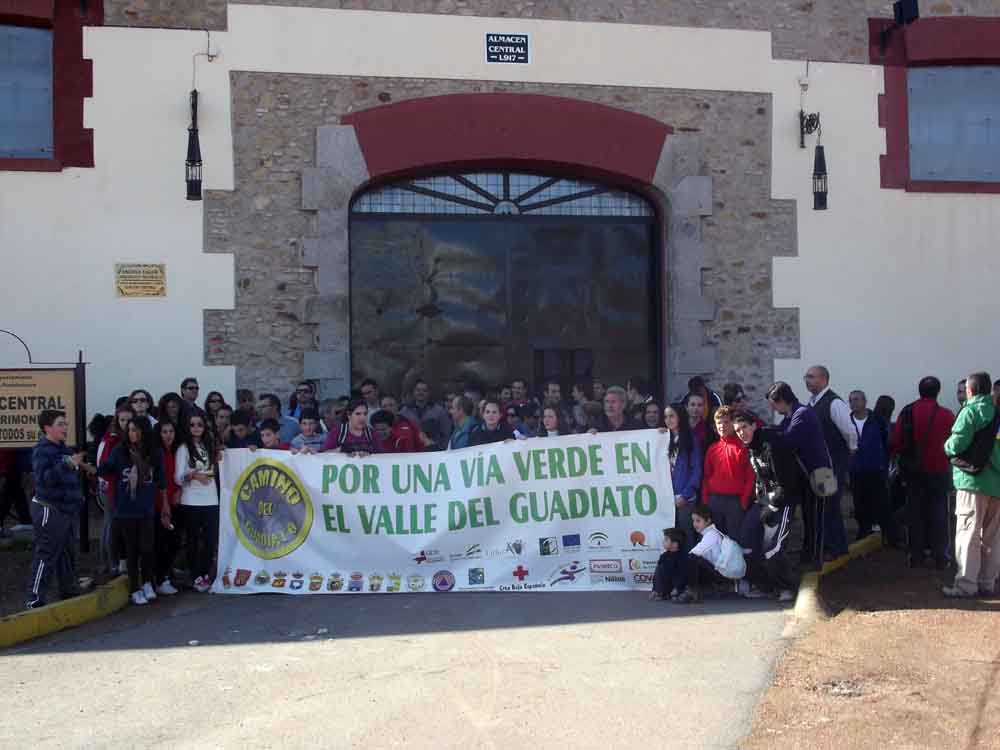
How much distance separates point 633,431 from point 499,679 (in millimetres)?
3561

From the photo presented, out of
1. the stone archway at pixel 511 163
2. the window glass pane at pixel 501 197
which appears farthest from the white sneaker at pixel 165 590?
the window glass pane at pixel 501 197

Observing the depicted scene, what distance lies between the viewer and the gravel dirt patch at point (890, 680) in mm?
5746

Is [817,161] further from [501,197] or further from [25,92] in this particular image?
[25,92]

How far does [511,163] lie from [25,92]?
531 cm

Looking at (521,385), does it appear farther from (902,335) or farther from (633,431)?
(902,335)

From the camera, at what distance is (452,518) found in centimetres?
1009

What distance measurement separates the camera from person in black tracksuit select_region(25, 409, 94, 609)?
9.11m

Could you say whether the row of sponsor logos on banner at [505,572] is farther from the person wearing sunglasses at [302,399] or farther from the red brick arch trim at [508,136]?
the red brick arch trim at [508,136]

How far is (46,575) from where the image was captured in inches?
359

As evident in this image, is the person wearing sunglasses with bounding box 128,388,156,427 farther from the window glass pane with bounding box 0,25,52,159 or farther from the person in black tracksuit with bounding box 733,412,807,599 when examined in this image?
the person in black tracksuit with bounding box 733,412,807,599

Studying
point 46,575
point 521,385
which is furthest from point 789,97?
point 46,575

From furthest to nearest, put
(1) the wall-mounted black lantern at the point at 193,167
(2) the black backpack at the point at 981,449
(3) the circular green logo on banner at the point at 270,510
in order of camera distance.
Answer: (1) the wall-mounted black lantern at the point at 193,167 < (3) the circular green logo on banner at the point at 270,510 < (2) the black backpack at the point at 981,449

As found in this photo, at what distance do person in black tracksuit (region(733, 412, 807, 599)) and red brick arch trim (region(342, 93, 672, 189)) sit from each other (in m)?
5.29

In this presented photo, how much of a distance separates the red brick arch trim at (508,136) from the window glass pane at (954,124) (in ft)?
10.5
